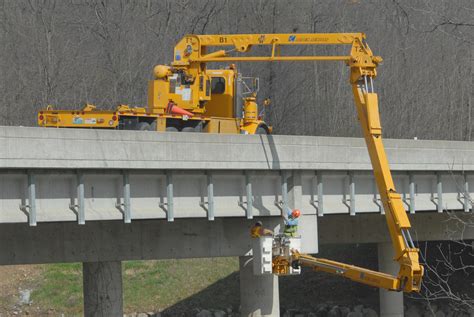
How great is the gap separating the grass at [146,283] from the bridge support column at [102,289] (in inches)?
478

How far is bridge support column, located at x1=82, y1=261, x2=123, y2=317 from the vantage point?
2142 cm

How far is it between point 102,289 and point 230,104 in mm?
7707

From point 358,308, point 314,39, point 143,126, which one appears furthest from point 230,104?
point 358,308

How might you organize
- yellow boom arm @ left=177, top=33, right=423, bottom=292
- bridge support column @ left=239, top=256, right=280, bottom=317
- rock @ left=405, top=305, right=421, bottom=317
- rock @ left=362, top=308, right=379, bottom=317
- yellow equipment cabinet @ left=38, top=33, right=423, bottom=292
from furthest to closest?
rock @ left=405, top=305, right=421, bottom=317
rock @ left=362, top=308, right=379, bottom=317
bridge support column @ left=239, top=256, right=280, bottom=317
yellow equipment cabinet @ left=38, top=33, right=423, bottom=292
yellow boom arm @ left=177, top=33, right=423, bottom=292

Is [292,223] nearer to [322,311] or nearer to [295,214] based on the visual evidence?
[295,214]

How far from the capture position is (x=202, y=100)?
26.8 m

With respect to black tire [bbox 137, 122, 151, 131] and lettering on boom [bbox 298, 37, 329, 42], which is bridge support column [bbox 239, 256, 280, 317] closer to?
black tire [bbox 137, 122, 151, 131]

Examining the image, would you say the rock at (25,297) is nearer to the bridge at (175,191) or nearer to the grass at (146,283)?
the grass at (146,283)

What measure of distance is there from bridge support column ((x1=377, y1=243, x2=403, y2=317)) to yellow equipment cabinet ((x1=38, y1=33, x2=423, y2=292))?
435cm

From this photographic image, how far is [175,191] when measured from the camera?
20.0m

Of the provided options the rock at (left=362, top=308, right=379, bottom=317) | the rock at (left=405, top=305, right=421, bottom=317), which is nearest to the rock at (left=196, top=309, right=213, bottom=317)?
the rock at (left=362, top=308, right=379, bottom=317)

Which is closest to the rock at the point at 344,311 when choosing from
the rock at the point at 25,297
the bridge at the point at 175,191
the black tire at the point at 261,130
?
the black tire at the point at 261,130

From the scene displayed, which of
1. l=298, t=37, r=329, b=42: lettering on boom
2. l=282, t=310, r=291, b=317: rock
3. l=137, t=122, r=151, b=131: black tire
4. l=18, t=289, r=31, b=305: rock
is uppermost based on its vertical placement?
l=298, t=37, r=329, b=42: lettering on boom

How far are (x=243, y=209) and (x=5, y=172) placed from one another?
539 centimetres
